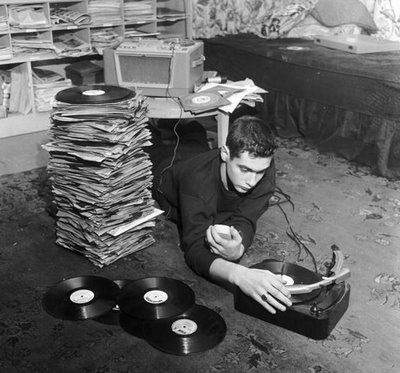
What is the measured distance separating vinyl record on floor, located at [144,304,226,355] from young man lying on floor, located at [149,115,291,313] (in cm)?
13

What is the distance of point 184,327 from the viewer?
163 centimetres

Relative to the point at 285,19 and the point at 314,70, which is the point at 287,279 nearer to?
the point at 314,70

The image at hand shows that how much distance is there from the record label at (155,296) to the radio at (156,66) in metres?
1.02

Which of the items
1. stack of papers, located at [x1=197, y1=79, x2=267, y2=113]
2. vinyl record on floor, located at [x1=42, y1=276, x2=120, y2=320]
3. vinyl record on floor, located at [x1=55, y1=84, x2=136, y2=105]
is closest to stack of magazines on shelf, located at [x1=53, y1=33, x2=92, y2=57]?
stack of papers, located at [x1=197, y1=79, x2=267, y2=113]

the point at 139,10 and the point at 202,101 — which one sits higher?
the point at 139,10

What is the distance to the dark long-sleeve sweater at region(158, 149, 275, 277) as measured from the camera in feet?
6.21

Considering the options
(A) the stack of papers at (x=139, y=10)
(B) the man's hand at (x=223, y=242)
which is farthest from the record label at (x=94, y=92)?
(A) the stack of papers at (x=139, y=10)

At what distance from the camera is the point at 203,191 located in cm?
195

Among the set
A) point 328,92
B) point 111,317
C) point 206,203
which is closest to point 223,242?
point 206,203

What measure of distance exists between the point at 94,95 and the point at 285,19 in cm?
220

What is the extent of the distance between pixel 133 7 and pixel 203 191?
2.08 metres

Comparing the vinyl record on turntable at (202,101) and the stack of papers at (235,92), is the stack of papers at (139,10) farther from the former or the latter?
the vinyl record on turntable at (202,101)

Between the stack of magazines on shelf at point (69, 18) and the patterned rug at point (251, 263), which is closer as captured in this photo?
the patterned rug at point (251, 263)

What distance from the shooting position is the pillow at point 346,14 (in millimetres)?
3678
